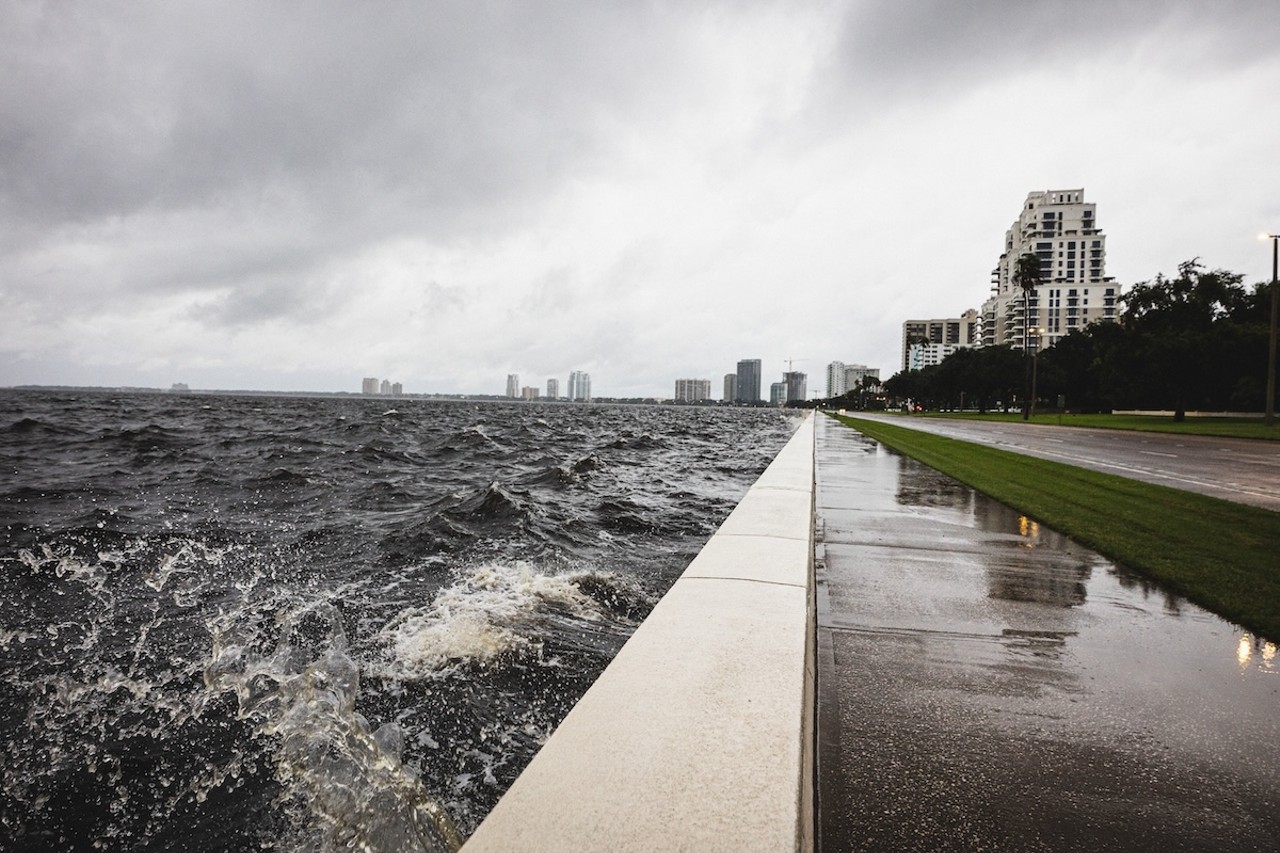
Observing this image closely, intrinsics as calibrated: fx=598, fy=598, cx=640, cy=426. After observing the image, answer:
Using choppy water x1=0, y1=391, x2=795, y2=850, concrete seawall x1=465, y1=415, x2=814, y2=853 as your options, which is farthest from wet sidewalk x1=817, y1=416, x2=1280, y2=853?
choppy water x1=0, y1=391, x2=795, y2=850

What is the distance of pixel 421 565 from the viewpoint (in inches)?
292

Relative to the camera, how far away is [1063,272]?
15512cm

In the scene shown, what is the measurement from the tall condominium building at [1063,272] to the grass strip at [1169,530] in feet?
521

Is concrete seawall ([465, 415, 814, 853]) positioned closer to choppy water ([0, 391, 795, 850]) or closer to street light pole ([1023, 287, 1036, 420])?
choppy water ([0, 391, 795, 850])

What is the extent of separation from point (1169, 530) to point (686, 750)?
8.46 metres

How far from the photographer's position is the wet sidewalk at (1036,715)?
2.25 meters

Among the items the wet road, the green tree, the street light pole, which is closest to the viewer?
the wet road

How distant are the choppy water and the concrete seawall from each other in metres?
1.09

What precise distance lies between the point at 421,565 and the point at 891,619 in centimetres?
547

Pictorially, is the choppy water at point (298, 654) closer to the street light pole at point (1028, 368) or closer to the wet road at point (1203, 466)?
the wet road at point (1203, 466)

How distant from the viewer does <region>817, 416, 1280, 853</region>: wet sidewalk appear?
2.25 metres

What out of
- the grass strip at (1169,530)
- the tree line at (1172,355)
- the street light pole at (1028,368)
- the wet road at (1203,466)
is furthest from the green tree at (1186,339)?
the grass strip at (1169,530)

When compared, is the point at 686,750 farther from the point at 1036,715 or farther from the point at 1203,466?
the point at 1203,466

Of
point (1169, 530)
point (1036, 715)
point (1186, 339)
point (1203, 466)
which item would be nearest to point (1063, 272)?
point (1186, 339)
